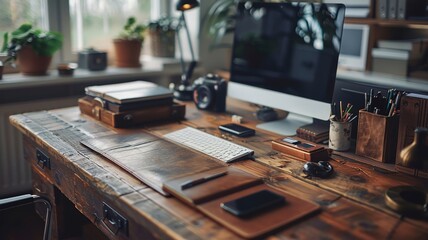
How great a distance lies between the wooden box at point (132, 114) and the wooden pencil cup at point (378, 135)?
0.80 meters

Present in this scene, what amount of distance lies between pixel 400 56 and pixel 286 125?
1.44m

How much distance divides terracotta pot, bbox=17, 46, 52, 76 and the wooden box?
639 millimetres

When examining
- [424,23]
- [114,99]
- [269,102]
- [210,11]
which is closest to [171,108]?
[114,99]

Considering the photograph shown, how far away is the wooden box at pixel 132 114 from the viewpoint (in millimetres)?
1848

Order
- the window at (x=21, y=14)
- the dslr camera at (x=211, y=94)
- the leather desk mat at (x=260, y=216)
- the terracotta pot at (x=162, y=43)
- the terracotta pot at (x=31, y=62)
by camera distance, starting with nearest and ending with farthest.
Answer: the leather desk mat at (x=260, y=216), the dslr camera at (x=211, y=94), the terracotta pot at (x=31, y=62), the window at (x=21, y=14), the terracotta pot at (x=162, y=43)

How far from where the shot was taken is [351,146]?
163cm

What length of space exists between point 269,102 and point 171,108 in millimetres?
418

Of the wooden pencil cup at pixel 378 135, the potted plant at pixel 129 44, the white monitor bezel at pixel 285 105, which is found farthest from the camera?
the potted plant at pixel 129 44

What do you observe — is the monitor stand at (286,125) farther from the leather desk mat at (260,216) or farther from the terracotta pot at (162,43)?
the terracotta pot at (162,43)

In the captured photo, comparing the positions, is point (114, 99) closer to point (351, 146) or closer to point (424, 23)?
point (351, 146)

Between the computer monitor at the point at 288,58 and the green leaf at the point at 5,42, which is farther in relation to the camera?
the green leaf at the point at 5,42

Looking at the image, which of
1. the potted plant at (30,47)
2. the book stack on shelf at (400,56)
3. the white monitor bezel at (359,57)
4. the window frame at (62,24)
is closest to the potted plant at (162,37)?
the window frame at (62,24)

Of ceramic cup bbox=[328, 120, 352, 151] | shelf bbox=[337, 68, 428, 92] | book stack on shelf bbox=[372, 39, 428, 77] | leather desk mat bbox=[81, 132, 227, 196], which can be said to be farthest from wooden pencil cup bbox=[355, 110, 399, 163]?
book stack on shelf bbox=[372, 39, 428, 77]

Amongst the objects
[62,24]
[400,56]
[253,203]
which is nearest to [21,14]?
[62,24]
